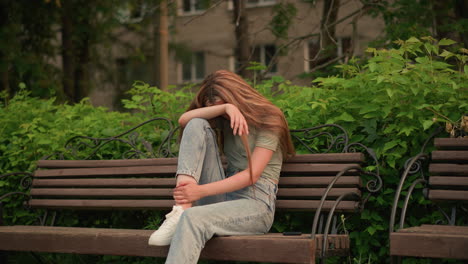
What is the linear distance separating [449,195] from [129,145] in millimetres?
2532

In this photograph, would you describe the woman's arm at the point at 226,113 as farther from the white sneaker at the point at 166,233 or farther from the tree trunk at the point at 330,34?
the tree trunk at the point at 330,34

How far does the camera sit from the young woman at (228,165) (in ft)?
11.6

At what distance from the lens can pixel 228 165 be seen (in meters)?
4.12

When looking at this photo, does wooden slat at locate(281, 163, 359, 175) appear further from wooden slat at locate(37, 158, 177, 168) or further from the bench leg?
the bench leg

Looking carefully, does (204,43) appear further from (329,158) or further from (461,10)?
(329,158)

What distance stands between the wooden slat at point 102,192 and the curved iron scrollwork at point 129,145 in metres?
0.34

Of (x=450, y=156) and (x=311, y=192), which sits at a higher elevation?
(x=450, y=156)

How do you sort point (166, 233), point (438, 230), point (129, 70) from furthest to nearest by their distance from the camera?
point (129, 70) < point (166, 233) < point (438, 230)

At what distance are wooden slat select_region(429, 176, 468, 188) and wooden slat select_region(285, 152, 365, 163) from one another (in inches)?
17.6

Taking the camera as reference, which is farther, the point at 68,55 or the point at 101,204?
the point at 68,55

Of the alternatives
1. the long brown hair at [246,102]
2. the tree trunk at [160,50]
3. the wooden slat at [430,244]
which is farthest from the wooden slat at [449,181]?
the tree trunk at [160,50]

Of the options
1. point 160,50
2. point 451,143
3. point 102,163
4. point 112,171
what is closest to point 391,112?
point 451,143

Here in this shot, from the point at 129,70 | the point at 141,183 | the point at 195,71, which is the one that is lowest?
the point at 195,71

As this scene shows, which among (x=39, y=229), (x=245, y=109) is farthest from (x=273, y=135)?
(x=39, y=229)
